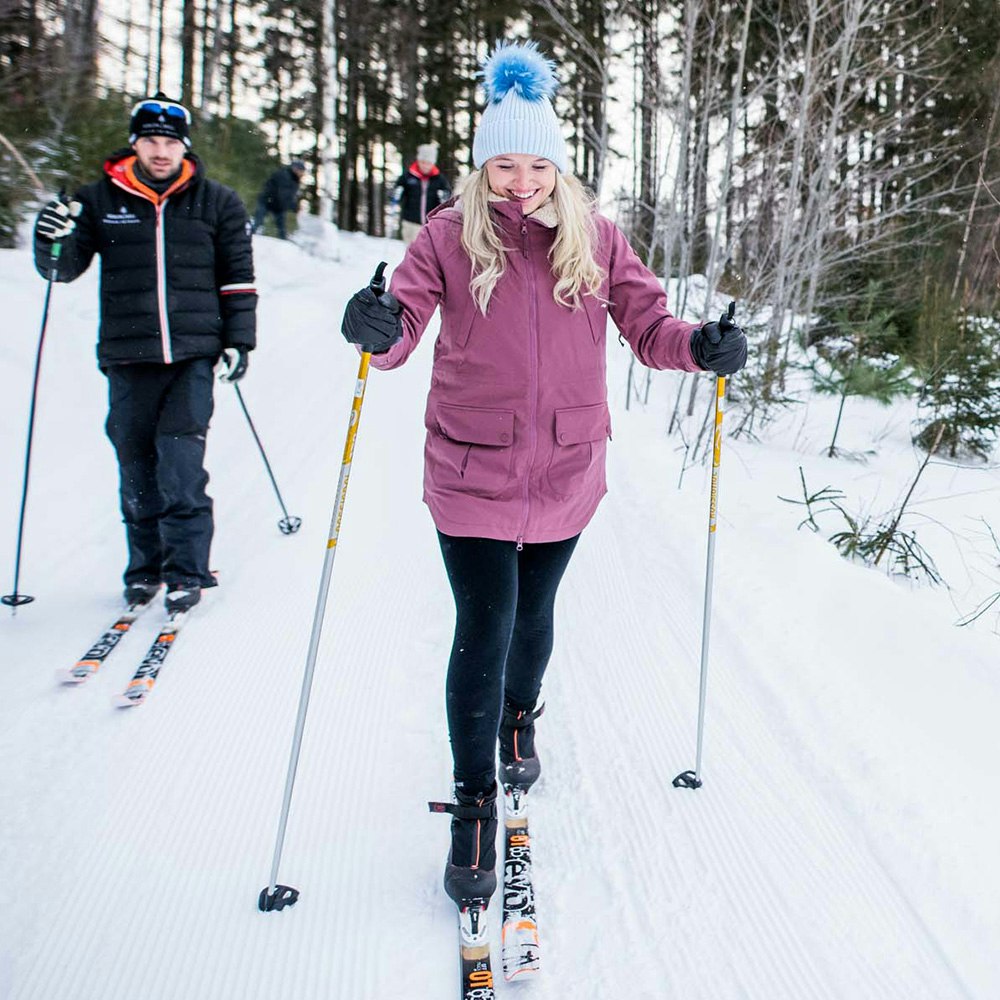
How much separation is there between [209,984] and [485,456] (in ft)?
4.58

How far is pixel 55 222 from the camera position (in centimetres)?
312

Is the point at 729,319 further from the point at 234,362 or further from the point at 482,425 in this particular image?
the point at 234,362

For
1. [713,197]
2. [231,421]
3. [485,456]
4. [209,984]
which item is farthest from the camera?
[713,197]

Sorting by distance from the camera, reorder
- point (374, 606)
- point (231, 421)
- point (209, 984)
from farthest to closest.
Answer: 1. point (231, 421)
2. point (374, 606)
3. point (209, 984)

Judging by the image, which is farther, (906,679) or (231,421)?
(231,421)

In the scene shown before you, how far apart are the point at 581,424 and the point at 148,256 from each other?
7.68 feet

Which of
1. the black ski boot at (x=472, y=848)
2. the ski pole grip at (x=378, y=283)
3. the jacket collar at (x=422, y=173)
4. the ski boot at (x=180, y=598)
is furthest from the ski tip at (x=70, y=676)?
the jacket collar at (x=422, y=173)

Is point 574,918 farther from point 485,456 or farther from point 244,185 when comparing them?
point 244,185

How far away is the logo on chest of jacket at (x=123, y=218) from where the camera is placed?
3205mm

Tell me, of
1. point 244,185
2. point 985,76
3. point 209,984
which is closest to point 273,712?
point 209,984

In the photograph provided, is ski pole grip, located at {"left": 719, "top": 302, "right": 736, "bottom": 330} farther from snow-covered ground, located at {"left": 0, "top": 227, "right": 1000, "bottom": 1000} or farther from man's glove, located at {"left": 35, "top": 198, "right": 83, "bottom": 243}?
man's glove, located at {"left": 35, "top": 198, "right": 83, "bottom": 243}

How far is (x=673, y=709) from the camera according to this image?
2744mm

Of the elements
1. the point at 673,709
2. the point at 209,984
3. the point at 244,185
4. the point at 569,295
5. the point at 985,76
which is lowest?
the point at 209,984

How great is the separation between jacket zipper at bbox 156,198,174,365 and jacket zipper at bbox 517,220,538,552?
2.05 metres
